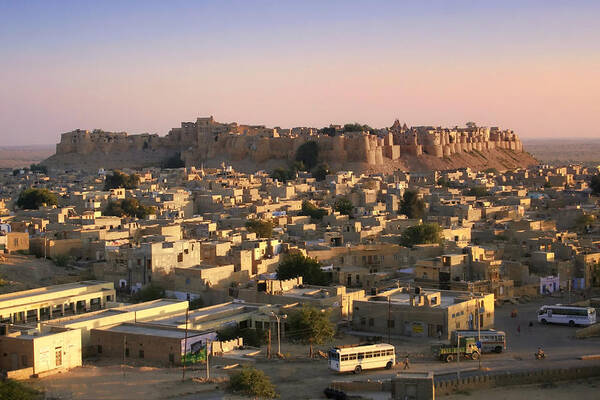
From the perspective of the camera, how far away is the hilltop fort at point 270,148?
7119cm

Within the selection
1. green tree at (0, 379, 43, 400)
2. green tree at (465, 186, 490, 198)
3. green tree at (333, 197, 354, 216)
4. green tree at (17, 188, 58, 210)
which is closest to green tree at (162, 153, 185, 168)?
green tree at (465, 186, 490, 198)

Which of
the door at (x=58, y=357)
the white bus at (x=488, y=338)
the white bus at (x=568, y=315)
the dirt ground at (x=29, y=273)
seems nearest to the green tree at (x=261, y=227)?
the dirt ground at (x=29, y=273)

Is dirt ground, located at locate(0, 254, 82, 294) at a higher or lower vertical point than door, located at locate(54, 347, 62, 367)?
higher

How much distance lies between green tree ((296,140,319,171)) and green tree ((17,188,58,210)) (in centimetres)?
3004

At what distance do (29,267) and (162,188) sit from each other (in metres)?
23.2

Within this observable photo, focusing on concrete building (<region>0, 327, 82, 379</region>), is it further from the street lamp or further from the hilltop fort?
the hilltop fort

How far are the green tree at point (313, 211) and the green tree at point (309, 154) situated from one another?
98.2 feet

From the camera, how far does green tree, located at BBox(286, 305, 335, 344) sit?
776 inches

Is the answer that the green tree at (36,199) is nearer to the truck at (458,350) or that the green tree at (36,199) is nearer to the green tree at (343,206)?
the green tree at (343,206)

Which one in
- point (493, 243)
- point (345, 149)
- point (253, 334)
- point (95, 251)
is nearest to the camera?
point (253, 334)

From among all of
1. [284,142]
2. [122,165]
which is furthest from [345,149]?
[122,165]

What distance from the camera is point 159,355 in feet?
59.5

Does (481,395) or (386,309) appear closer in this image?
(481,395)

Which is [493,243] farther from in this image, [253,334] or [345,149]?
[345,149]
